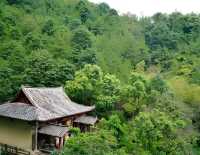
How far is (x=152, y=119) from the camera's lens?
24.0 m

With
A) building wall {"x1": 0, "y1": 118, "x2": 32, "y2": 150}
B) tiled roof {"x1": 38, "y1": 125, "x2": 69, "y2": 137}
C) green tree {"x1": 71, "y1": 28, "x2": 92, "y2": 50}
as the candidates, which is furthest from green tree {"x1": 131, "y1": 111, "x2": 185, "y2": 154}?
green tree {"x1": 71, "y1": 28, "x2": 92, "y2": 50}

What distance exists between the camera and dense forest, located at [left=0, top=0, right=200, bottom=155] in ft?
78.8

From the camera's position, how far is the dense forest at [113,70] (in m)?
24.0

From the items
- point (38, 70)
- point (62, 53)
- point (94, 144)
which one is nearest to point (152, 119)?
point (94, 144)

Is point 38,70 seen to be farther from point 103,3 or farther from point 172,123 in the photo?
point 103,3

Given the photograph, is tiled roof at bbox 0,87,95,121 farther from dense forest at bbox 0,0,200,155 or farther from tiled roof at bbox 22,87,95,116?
dense forest at bbox 0,0,200,155

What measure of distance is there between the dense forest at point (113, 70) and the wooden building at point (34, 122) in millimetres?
1730

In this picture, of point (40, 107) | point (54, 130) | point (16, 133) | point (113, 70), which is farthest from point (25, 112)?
point (113, 70)

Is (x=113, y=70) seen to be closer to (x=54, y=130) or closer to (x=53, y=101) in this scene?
(x=53, y=101)

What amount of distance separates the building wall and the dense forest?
3376 mm

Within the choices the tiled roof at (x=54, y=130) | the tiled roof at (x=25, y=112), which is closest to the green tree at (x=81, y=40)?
the tiled roof at (x=25, y=112)

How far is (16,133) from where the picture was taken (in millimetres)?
24859

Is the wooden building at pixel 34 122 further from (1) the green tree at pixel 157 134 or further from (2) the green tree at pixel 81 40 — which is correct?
(2) the green tree at pixel 81 40

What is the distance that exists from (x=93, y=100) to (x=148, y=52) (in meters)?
23.3
